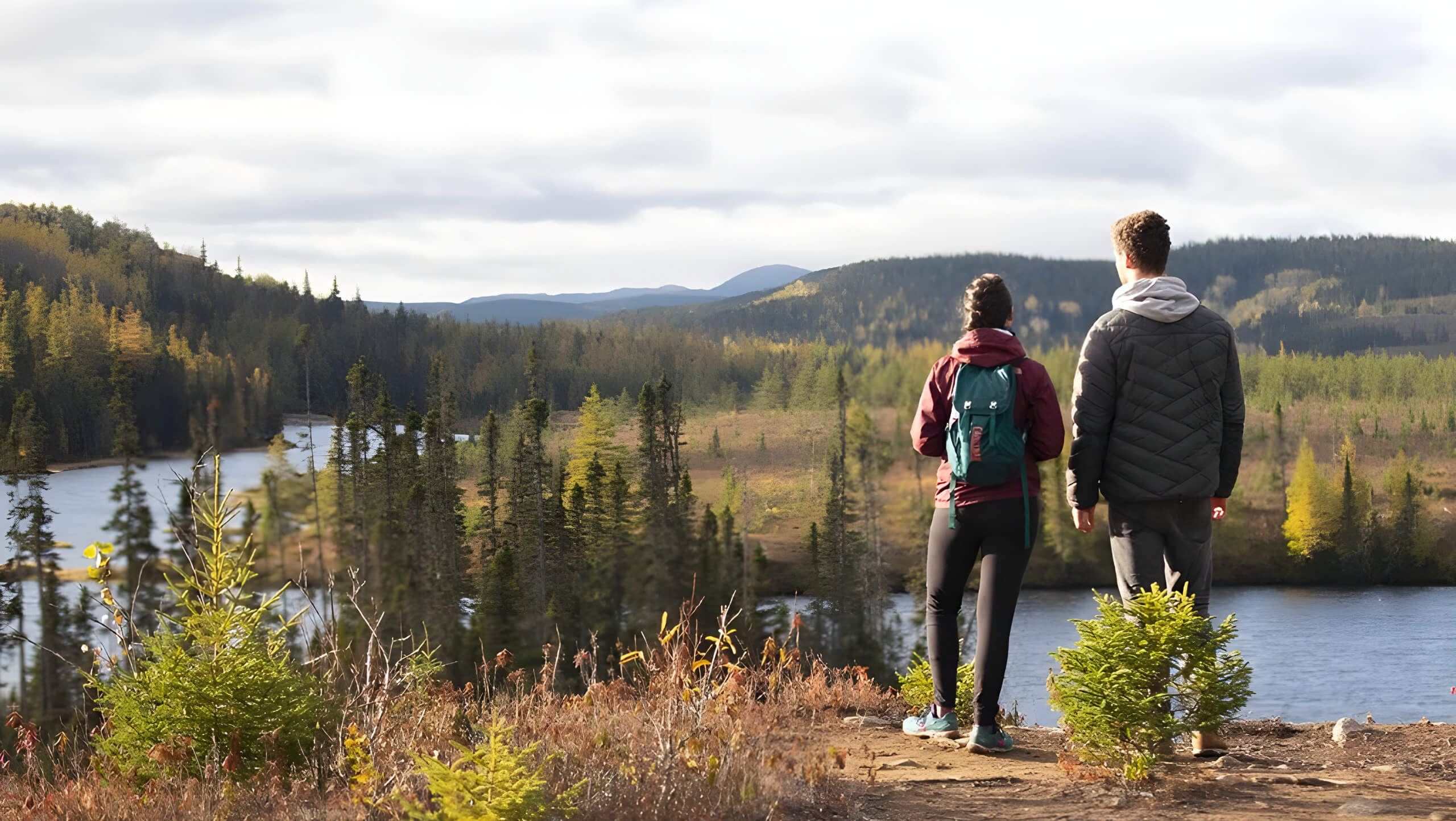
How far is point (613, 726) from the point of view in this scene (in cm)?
480

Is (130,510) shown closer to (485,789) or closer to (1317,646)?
(485,789)

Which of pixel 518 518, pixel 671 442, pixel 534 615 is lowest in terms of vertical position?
pixel 534 615

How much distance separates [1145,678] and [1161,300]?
4.94ft

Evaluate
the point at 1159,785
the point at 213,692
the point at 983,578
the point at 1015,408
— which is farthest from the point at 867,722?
the point at 213,692

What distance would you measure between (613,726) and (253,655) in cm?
153

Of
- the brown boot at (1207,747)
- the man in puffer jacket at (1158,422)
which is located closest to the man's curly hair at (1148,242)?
the man in puffer jacket at (1158,422)

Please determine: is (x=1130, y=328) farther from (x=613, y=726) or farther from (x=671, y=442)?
(x=671, y=442)

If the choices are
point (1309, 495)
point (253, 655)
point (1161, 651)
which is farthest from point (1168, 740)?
point (1309, 495)

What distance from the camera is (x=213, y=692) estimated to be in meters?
4.12

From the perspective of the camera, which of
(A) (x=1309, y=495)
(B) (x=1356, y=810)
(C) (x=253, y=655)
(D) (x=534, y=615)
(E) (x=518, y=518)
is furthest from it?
(A) (x=1309, y=495)

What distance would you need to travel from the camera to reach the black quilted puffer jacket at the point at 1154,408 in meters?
4.36

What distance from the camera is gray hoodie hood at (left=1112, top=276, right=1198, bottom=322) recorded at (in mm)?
4340

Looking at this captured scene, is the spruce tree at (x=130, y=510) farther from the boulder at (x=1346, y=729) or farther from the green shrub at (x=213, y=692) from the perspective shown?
the boulder at (x=1346, y=729)

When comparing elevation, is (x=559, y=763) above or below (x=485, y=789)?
below
